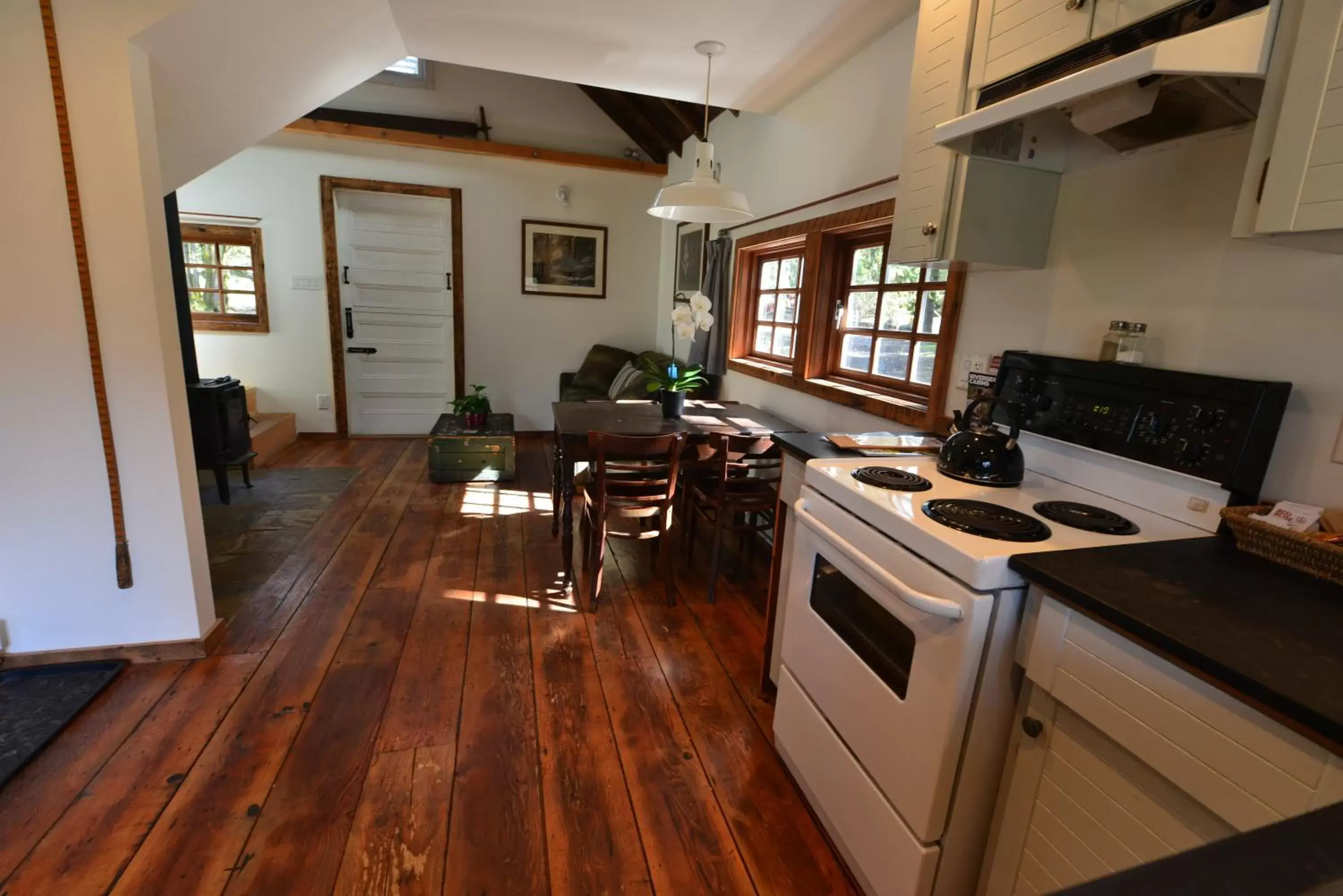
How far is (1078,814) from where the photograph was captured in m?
0.94

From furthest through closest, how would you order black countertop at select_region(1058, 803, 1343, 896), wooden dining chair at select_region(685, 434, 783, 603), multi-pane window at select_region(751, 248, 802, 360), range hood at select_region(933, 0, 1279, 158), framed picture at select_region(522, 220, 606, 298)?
1. framed picture at select_region(522, 220, 606, 298)
2. multi-pane window at select_region(751, 248, 802, 360)
3. wooden dining chair at select_region(685, 434, 783, 603)
4. range hood at select_region(933, 0, 1279, 158)
5. black countertop at select_region(1058, 803, 1343, 896)

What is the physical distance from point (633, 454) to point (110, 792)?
5.75 feet

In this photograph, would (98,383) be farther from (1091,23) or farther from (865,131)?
(865,131)

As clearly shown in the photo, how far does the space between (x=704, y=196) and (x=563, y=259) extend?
3.28 meters

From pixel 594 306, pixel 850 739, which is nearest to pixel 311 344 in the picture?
pixel 594 306

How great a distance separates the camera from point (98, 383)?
173 centimetres

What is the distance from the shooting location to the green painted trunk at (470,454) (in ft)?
13.3

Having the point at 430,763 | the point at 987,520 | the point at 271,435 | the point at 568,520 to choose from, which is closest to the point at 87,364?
the point at 430,763

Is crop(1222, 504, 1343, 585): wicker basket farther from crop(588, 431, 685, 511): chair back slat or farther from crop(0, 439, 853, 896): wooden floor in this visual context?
crop(588, 431, 685, 511): chair back slat

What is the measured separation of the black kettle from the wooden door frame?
462cm

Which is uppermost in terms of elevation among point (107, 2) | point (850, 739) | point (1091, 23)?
point (107, 2)

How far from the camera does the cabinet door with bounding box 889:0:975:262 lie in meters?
→ 1.49

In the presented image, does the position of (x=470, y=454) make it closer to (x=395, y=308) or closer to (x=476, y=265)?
(x=395, y=308)

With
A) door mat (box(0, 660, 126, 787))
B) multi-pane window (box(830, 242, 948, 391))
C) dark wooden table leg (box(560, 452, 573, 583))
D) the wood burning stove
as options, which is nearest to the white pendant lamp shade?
multi-pane window (box(830, 242, 948, 391))
